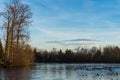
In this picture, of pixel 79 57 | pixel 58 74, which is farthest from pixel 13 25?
pixel 79 57

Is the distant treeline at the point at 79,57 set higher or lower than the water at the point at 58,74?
higher

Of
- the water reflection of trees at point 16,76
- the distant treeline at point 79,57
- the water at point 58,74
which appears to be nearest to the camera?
the water reflection of trees at point 16,76

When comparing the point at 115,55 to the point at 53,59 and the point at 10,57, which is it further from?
the point at 10,57

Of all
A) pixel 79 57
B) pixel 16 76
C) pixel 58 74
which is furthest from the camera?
pixel 79 57

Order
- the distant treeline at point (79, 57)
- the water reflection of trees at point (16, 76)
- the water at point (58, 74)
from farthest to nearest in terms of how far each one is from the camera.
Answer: the distant treeline at point (79, 57) → the water at point (58, 74) → the water reflection of trees at point (16, 76)

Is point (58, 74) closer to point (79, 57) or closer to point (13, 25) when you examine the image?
point (13, 25)

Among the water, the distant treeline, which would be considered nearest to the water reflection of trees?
the water

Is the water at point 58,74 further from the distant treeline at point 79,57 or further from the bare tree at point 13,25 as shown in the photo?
the distant treeline at point 79,57

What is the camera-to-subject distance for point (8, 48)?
2184 inches

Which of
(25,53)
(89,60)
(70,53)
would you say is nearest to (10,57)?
(25,53)

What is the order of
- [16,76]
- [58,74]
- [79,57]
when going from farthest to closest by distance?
[79,57], [58,74], [16,76]

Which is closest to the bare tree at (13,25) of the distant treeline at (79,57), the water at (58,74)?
the water at (58,74)

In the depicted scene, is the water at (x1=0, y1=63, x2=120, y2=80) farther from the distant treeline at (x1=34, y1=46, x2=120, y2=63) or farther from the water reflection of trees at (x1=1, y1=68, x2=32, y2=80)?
the distant treeline at (x1=34, y1=46, x2=120, y2=63)

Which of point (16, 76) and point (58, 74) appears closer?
point (16, 76)
